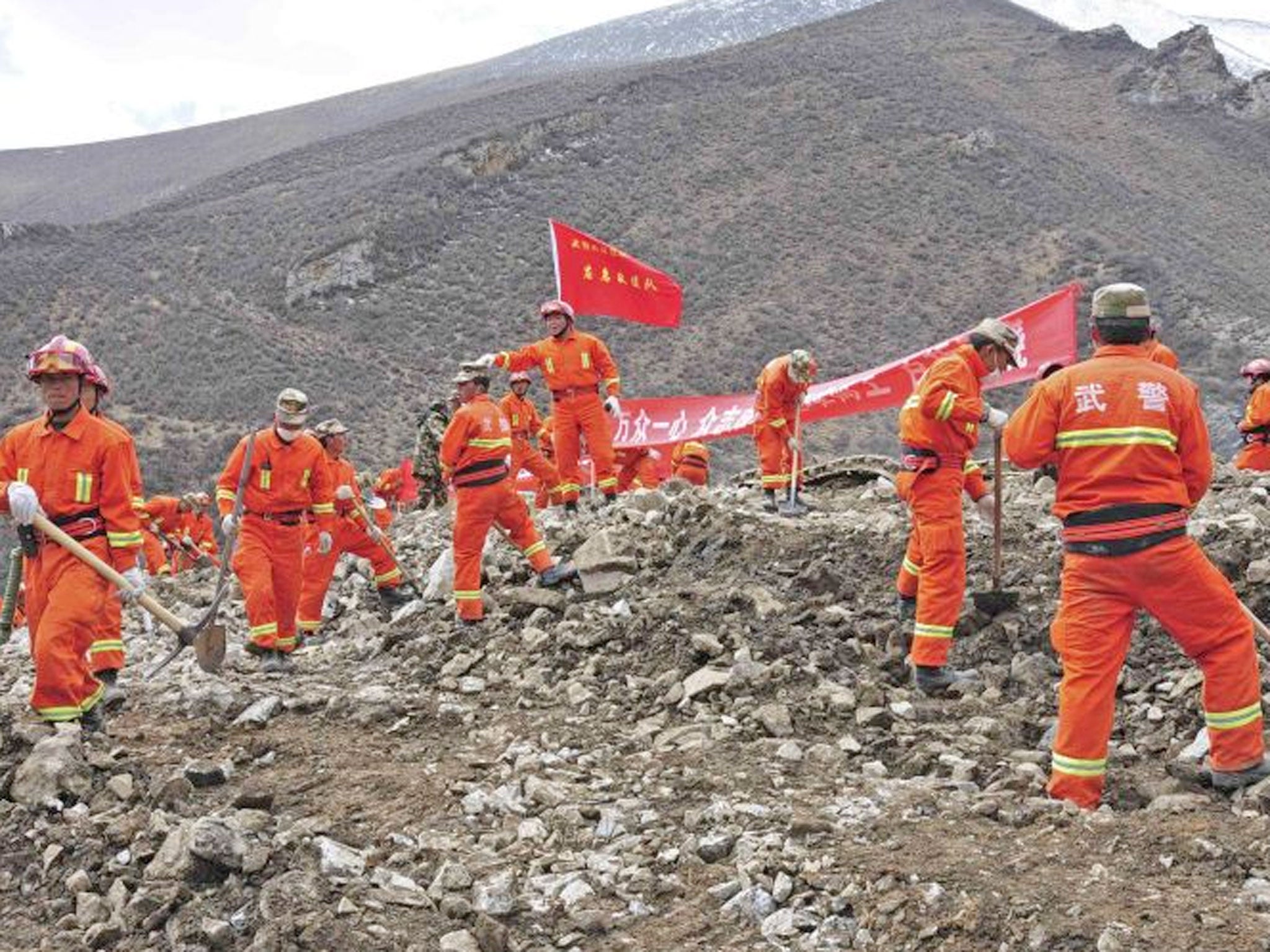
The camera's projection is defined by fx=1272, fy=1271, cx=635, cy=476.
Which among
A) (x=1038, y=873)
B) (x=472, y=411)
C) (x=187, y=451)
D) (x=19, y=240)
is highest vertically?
(x=19, y=240)

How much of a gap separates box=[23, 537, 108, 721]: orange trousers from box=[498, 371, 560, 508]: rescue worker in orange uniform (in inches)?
234

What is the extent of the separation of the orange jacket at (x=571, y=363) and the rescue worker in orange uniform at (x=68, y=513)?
15.1 feet

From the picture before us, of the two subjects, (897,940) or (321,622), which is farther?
(321,622)

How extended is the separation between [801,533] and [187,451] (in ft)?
80.4

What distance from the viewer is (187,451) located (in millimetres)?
29969

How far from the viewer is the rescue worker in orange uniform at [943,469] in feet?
20.0

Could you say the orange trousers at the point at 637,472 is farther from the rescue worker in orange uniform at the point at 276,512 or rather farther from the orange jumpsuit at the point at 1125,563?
the orange jumpsuit at the point at 1125,563

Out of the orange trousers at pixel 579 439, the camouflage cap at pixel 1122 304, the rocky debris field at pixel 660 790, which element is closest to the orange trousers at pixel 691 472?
the orange trousers at pixel 579 439

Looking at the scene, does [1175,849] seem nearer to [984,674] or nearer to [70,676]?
[984,674]

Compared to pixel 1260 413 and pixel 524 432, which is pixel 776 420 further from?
pixel 1260 413

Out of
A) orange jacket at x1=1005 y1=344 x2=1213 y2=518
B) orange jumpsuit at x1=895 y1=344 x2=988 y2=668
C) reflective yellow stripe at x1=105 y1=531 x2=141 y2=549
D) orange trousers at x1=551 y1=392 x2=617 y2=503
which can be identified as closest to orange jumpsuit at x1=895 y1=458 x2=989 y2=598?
orange jumpsuit at x1=895 y1=344 x2=988 y2=668

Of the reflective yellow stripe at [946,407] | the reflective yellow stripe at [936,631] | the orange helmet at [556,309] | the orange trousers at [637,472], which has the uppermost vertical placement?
the orange helmet at [556,309]

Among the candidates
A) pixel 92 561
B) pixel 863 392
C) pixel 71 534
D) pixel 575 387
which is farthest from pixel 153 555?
pixel 92 561

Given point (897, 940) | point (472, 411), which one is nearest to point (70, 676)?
point (472, 411)
